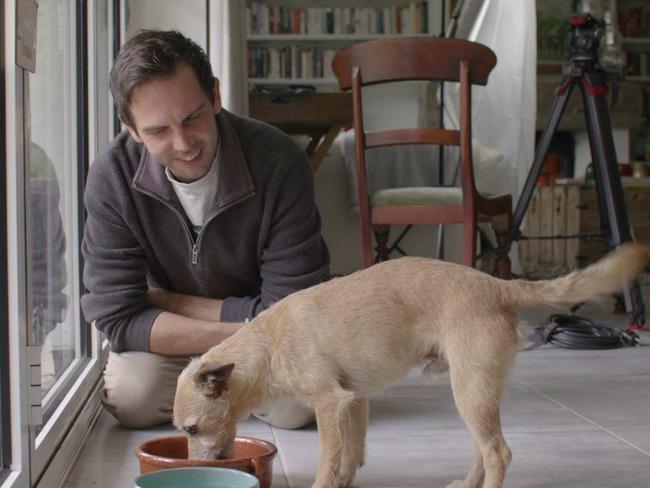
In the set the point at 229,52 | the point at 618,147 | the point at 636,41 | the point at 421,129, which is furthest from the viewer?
the point at 636,41

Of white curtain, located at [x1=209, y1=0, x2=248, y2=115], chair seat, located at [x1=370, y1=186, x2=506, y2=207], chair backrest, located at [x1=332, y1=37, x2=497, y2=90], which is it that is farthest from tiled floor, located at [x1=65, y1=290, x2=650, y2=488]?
white curtain, located at [x1=209, y1=0, x2=248, y2=115]

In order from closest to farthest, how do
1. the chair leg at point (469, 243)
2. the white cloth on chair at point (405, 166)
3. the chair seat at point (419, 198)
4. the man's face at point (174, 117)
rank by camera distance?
the man's face at point (174, 117), the chair leg at point (469, 243), the chair seat at point (419, 198), the white cloth on chair at point (405, 166)

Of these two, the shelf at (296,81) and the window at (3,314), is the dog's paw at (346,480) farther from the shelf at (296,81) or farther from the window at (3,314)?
the shelf at (296,81)

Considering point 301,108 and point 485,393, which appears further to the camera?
point 301,108

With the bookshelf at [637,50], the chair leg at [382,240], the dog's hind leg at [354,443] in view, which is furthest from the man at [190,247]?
the bookshelf at [637,50]

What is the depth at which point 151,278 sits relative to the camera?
245 cm

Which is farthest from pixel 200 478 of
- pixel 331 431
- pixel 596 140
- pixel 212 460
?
pixel 596 140

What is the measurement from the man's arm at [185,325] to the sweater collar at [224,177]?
0.96 ft

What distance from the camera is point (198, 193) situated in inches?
86.6

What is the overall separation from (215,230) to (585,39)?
7.75ft

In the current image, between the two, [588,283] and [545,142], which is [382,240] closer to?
[545,142]

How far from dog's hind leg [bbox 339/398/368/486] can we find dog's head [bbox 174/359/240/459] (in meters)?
0.26

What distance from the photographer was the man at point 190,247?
7.20 ft

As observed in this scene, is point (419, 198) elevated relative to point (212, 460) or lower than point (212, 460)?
elevated
